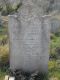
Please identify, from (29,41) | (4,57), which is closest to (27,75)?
(29,41)

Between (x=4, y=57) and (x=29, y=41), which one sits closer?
(x=29, y=41)

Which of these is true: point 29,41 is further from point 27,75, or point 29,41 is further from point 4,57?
point 4,57

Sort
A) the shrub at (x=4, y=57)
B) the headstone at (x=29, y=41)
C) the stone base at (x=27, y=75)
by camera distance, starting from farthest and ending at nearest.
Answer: the shrub at (x=4, y=57), the headstone at (x=29, y=41), the stone base at (x=27, y=75)

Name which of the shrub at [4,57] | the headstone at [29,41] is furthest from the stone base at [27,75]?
the shrub at [4,57]

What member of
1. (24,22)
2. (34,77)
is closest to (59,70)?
(34,77)

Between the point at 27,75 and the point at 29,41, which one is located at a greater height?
the point at 29,41

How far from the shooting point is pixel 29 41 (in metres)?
7.09

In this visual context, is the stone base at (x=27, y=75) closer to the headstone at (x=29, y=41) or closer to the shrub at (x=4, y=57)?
the headstone at (x=29, y=41)

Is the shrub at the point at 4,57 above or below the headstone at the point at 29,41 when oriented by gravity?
below

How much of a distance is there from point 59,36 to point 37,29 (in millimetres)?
6024

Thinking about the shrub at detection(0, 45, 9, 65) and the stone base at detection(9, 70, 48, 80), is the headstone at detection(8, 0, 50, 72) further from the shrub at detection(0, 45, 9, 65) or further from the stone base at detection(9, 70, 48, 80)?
the shrub at detection(0, 45, 9, 65)

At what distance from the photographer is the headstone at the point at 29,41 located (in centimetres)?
700

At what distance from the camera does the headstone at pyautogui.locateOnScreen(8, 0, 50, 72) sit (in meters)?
7.00

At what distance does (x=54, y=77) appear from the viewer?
711 centimetres
